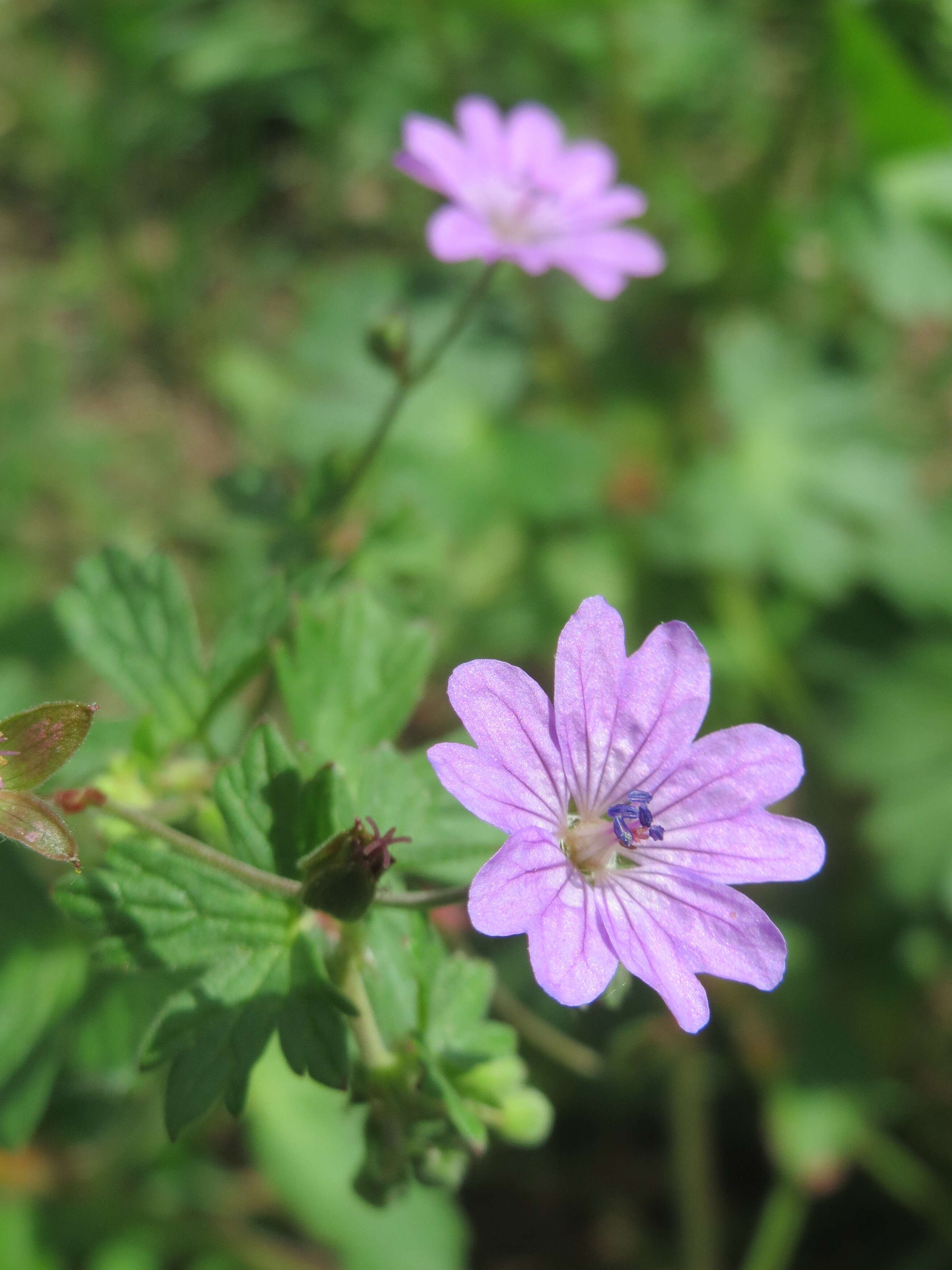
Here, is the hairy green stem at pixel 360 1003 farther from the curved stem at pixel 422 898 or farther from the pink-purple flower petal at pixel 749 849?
the pink-purple flower petal at pixel 749 849

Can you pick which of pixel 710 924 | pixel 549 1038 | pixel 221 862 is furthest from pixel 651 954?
pixel 549 1038

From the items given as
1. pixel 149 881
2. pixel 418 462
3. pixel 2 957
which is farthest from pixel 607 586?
pixel 149 881

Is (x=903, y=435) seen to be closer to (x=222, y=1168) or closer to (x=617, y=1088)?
(x=617, y=1088)

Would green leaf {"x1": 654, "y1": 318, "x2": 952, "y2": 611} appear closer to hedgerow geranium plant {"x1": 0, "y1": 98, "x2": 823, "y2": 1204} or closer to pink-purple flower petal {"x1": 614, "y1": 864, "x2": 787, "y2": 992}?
hedgerow geranium plant {"x1": 0, "y1": 98, "x2": 823, "y2": 1204}

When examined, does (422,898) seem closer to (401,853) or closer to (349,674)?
(401,853)

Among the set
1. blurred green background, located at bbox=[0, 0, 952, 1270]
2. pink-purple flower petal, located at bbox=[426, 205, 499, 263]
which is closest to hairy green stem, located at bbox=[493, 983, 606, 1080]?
blurred green background, located at bbox=[0, 0, 952, 1270]

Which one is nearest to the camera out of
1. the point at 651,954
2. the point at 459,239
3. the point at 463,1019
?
the point at 651,954

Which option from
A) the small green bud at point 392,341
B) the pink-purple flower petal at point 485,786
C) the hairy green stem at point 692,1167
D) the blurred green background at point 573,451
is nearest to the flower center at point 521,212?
the small green bud at point 392,341
